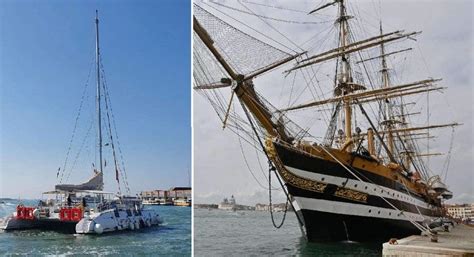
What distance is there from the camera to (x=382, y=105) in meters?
6.16

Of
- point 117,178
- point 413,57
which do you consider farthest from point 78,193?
point 413,57

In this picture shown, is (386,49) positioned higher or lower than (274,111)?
higher

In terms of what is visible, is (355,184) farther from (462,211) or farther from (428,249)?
(428,249)

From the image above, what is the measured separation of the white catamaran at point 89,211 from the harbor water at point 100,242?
13cm

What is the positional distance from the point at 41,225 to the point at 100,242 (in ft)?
2.12

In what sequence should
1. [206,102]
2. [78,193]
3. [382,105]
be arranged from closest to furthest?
[206,102]
[78,193]
[382,105]

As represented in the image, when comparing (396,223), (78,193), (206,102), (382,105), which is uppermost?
(382,105)

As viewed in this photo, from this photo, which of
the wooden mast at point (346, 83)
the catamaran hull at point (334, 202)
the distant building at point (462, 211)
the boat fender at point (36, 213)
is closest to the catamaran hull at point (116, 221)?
the boat fender at point (36, 213)

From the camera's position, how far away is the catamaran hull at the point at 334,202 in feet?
15.3

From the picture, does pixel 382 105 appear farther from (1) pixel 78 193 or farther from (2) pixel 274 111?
(1) pixel 78 193

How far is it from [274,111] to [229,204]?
95 centimetres

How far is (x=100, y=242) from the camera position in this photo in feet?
13.5

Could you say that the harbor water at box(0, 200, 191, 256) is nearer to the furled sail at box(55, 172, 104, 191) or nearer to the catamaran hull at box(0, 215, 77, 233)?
the catamaran hull at box(0, 215, 77, 233)

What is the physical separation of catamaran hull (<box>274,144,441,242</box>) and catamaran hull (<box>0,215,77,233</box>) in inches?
81.3
